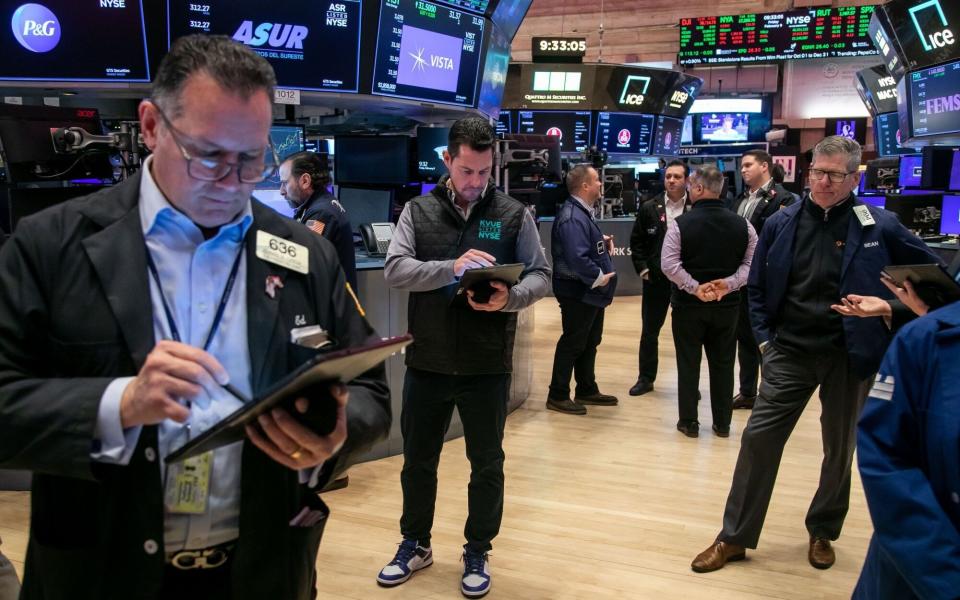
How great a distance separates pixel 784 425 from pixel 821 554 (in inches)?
25.3

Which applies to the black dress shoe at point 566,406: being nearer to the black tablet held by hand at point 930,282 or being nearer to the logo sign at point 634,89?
the black tablet held by hand at point 930,282

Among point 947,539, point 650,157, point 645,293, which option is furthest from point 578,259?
point 650,157

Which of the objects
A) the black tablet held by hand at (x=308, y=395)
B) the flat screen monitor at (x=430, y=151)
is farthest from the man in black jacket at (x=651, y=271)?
the black tablet held by hand at (x=308, y=395)

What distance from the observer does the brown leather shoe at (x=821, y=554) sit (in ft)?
11.6

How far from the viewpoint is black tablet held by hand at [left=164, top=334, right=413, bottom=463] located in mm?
1149

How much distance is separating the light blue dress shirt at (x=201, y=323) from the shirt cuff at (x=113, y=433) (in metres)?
0.08

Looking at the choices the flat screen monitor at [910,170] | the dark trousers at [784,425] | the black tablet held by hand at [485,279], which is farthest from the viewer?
the flat screen monitor at [910,170]

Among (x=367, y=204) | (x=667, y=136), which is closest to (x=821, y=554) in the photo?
(x=367, y=204)

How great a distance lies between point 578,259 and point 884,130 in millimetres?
8983

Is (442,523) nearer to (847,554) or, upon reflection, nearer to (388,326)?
(388,326)

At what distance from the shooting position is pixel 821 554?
3551 mm

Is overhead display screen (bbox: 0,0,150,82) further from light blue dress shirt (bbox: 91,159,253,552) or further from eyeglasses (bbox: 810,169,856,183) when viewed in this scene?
light blue dress shirt (bbox: 91,159,253,552)

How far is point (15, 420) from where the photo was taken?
1.21 meters

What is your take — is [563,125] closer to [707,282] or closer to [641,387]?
[641,387]
